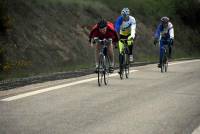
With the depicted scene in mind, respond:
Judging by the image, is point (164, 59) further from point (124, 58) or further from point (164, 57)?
point (124, 58)

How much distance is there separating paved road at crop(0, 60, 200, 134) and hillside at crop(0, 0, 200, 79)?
375 cm

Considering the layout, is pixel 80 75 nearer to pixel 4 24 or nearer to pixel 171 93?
pixel 4 24

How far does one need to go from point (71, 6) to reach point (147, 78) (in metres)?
14.8

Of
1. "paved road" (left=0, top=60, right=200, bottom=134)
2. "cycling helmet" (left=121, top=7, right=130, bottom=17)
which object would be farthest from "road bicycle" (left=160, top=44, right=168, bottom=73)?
"paved road" (left=0, top=60, right=200, bottom=134)

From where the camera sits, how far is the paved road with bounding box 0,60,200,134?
31.6 feet

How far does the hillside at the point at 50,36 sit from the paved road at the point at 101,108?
3749mm

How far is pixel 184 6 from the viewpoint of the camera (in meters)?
51.2

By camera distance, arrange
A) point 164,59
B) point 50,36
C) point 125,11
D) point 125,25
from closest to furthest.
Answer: point 125,11, point 125,25, point 164,59, point 50,36

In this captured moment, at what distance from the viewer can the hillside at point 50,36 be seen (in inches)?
870

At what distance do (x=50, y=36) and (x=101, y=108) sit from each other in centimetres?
1537

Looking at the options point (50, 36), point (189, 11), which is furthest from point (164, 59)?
point (189, 11)

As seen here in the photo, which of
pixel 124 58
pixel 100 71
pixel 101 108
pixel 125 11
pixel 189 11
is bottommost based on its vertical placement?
pixel 101 108

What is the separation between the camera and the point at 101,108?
11.7 metres

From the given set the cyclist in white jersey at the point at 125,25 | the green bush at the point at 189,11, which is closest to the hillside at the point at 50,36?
the cyclist in white jersey at the point at 125,25
